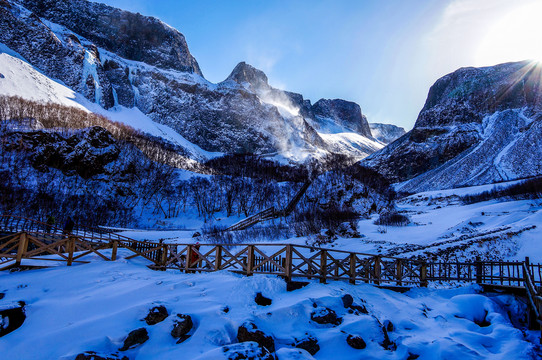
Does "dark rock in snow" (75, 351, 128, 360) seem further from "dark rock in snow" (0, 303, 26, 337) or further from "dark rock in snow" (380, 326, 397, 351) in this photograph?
"dark rock in snow" (380, 326, 397, 351)

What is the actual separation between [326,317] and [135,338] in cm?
447

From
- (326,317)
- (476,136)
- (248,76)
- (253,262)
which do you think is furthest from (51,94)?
(476,136)

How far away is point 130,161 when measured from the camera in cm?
5494

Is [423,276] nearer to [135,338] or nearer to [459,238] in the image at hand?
[459,238]

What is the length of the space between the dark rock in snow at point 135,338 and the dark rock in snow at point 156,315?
1.43 feet

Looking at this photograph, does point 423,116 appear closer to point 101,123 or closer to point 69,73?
point 101,123

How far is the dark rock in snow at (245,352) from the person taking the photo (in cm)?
527

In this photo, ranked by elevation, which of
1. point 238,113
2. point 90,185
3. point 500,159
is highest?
point 238,113

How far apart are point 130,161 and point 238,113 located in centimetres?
6485

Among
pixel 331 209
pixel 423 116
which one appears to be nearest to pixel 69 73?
pixel 331 209

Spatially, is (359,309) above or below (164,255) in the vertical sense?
below

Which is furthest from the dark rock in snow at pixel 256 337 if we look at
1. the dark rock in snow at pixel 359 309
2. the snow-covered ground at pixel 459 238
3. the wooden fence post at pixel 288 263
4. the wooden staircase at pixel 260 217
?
the wooden staircase at pixel 260 217

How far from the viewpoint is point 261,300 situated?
8.24 m

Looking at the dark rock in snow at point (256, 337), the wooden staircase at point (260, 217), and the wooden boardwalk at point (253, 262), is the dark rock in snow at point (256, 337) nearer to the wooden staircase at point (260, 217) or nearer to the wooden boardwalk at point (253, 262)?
the wooden boardwalk at point (253, 262)
